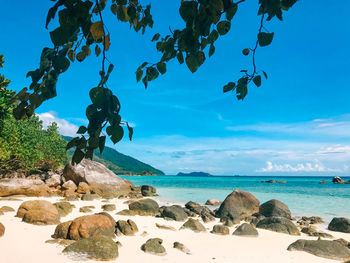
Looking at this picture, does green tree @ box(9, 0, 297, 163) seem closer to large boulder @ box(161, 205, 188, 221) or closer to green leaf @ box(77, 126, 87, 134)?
green leaf @ box(77, 126, 87, 134)

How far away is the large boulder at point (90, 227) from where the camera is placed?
5.82 meters

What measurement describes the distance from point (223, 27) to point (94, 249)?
492 centimetres

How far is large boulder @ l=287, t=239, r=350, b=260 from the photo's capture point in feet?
19.9

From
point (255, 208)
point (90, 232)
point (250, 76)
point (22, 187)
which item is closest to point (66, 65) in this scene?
point (250, 76)

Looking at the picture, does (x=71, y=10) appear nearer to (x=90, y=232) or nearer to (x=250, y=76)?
(x=250, y=76)

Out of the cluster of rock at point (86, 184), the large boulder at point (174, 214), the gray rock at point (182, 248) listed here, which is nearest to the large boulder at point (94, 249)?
the gray rock at point (182, 248)

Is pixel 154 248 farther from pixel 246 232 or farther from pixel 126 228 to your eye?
pixel 246 232

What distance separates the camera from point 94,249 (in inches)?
193

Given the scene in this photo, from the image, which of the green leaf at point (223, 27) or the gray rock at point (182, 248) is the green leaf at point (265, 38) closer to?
the green leaf at point (223, 27)

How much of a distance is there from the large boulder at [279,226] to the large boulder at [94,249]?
6.15 metres

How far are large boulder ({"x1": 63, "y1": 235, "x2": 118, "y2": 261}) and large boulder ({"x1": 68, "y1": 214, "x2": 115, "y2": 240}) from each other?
791 millimetres

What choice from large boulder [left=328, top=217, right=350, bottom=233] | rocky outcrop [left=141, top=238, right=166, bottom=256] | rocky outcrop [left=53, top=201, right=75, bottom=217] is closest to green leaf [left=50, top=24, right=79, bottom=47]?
rocky outcrop [left=141, top=238, right=166, bottom=256]

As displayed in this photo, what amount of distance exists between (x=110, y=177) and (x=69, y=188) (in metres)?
3.57

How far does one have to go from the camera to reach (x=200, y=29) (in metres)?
1.19
